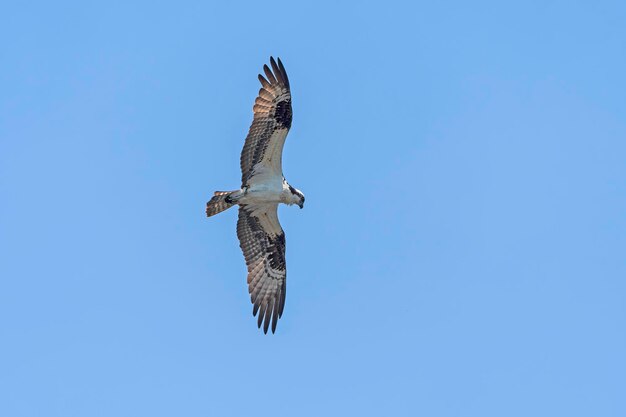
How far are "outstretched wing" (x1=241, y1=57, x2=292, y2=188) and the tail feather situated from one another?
1.63 ft

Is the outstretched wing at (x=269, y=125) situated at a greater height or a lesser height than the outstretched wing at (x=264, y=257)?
greater

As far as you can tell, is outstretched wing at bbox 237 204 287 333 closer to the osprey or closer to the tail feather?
the osprey

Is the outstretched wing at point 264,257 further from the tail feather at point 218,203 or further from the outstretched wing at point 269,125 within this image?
the outstretched wing at point 269,125

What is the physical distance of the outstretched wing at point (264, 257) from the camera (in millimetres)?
24594

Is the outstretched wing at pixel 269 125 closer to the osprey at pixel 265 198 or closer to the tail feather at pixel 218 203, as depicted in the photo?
the osprey at pixel 265 198

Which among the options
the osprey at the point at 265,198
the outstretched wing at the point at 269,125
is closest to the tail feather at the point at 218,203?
the osprey at the point at 265,198

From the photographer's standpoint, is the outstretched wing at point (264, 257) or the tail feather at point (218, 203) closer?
the tail feather at point (218, 203)

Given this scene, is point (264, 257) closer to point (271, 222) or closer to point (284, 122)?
→ point (271, 222)

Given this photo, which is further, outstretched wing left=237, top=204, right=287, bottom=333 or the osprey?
outstretched wing left=237, top=204, right=287, bottom=333

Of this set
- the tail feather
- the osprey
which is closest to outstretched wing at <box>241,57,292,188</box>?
the osprey

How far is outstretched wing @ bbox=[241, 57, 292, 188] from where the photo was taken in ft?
76.9

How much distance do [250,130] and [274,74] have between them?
1.20 metres

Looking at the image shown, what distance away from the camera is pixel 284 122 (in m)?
23.4

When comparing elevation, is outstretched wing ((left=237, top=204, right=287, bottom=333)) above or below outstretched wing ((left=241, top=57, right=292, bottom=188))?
below
